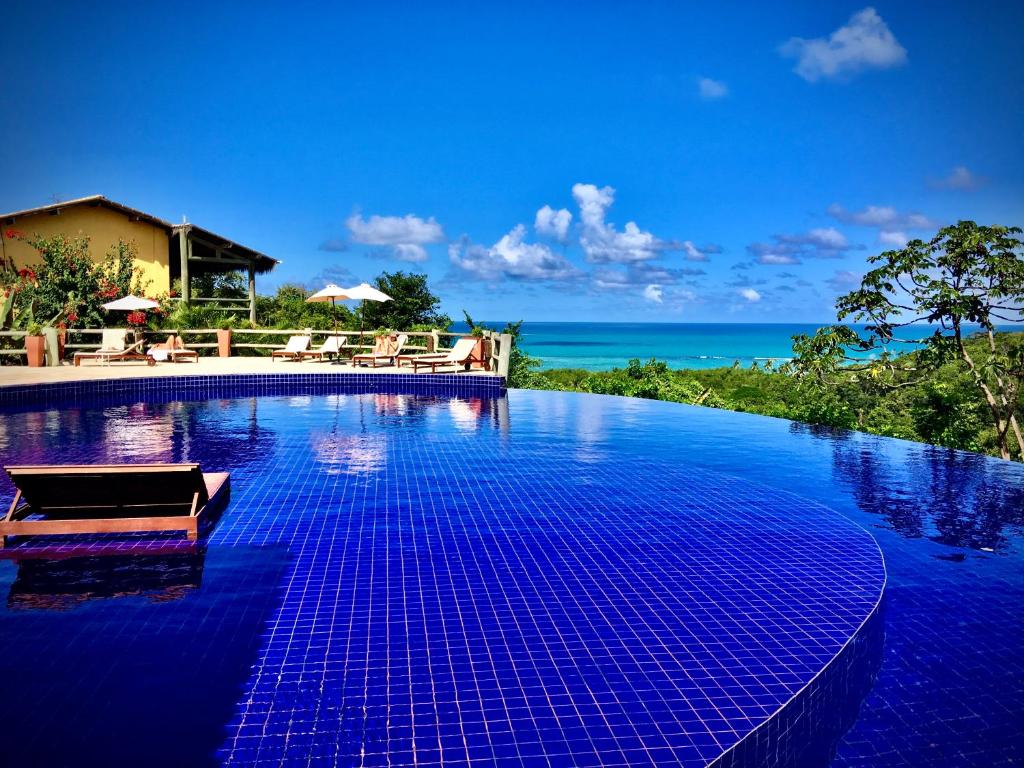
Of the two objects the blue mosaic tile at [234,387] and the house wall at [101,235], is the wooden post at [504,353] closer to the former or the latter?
the blue mosaic tile at [234,387]

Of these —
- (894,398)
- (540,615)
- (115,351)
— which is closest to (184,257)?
(115,351)

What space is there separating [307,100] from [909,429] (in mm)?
51848

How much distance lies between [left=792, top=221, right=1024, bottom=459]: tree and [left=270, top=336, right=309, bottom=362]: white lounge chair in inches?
426

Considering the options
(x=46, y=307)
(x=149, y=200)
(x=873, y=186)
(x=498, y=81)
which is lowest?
(x=46, y=307)

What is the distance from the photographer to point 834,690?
3186 mm

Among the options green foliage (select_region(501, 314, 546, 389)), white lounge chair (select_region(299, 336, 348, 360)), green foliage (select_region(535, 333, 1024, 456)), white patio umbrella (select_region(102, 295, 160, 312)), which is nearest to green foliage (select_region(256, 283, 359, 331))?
white lounge chair (select_region(299, 336, 348, 360))

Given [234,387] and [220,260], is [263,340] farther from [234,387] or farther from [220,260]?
[234,387]

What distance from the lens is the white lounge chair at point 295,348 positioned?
1750 cm

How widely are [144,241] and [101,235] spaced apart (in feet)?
4.41

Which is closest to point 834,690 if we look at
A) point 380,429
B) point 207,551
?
point 207,551

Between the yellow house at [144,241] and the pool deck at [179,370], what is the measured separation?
5872 millimetres

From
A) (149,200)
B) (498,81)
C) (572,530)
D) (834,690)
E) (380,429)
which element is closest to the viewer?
(834,690)

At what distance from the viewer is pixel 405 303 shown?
2992 cm

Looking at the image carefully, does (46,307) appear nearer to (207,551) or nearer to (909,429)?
(207,551)
